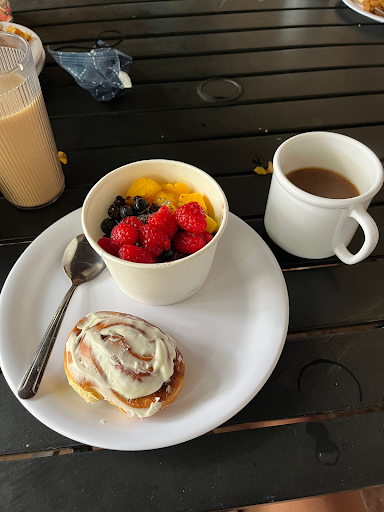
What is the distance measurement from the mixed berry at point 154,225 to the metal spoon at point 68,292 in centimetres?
9

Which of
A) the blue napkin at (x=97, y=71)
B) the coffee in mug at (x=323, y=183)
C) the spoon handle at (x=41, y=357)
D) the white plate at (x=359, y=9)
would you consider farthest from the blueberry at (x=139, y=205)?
the white plate at (x=359, y=9)

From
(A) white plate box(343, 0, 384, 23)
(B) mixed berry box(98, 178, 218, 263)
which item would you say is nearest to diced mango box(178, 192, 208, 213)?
(B) mixed berry box(98, 178, 218, 263)

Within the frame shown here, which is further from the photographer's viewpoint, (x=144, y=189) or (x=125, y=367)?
(x=144, y=189)

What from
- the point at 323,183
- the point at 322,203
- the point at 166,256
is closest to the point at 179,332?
the point at 166,256

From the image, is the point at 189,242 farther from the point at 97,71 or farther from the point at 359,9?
the point at 359,9

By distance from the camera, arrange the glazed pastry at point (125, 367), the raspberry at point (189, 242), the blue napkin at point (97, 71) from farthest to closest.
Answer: the blue napkin at point (97, 71) → the raspberry at point (189, 242) → the glazed pastry at point (125, 367)

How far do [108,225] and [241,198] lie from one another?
16.3 inches

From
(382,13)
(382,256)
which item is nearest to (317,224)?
(382,256)

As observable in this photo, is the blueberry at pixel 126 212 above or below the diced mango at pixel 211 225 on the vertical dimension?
above

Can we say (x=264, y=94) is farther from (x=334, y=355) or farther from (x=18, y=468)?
(x=18, y=468)

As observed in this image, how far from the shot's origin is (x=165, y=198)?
0.77 m

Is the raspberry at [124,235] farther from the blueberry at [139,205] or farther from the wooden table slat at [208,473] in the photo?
the wooden table slat at [208,473]

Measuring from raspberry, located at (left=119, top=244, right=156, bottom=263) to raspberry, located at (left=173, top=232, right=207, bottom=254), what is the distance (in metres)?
0.08

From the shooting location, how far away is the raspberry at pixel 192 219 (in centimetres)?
67
